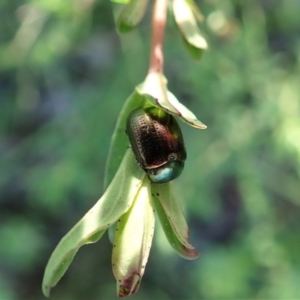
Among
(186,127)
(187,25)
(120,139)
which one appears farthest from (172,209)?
(186,127)

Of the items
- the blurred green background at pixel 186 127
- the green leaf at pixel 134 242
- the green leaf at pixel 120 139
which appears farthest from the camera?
the blurred green background at pixel 186 127

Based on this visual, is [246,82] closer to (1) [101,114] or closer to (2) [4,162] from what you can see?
(1) [101,114]

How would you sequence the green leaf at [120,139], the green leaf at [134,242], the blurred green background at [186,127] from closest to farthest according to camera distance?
the green leaf at [134,242]
the green leaf at [120,139]
the blurred green background at [186,127]

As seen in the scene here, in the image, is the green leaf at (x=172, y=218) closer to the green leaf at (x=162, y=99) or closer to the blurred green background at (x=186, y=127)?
the green leaf at (x=162, y=99)

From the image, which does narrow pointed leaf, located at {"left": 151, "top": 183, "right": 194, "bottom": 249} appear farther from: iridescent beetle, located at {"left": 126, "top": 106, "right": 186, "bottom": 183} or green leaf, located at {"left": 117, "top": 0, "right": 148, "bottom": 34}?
green leaf, located at {"left": 117, "top": 0, "right": 148, "bottom": 34}

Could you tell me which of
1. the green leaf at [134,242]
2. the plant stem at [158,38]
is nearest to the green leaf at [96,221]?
the green leaf at [134,242]

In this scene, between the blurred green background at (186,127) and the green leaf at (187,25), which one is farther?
the blurred green background at (186,127)

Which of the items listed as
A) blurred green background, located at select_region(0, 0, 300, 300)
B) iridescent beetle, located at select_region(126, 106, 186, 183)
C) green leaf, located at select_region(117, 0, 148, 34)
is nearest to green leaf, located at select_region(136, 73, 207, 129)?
iridescent beetle, located at select_region(126, 106, 186, 183)

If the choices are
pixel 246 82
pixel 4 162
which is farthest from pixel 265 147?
pixel 4 162
